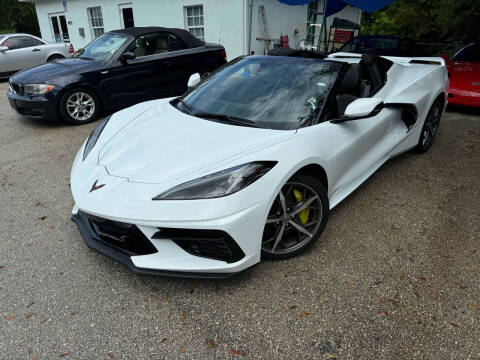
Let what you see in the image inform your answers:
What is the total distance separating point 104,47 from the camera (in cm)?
662

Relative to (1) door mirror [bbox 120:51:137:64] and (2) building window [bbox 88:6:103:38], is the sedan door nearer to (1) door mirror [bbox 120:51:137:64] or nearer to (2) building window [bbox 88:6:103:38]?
(2) building window [bbox 88:6:103:38]

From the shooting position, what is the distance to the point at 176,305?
231 cm

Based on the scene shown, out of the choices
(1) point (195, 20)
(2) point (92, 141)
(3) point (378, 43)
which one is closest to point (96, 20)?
(1) point (195, 20)

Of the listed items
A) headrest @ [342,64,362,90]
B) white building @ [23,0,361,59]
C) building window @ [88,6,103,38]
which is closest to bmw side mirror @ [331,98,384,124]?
headrest @ [342,64,362,90]

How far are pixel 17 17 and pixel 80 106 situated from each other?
26014mm

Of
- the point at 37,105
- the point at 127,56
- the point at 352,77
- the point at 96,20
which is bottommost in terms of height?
the point at 37,105

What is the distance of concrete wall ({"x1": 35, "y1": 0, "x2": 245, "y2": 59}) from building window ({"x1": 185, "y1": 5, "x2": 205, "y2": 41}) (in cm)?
18

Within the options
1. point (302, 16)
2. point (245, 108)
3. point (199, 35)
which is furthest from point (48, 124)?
point (302, 16)

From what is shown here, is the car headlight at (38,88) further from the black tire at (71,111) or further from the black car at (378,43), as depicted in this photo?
the black car at (378,43)

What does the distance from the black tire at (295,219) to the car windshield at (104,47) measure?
5124mm

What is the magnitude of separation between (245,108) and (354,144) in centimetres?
96

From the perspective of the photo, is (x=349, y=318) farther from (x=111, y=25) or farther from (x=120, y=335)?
(x=111, y=25)

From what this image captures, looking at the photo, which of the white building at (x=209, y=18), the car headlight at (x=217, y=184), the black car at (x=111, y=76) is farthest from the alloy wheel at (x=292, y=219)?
the white building at (x=209, y=18)

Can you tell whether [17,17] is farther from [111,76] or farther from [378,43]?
[378,43]
